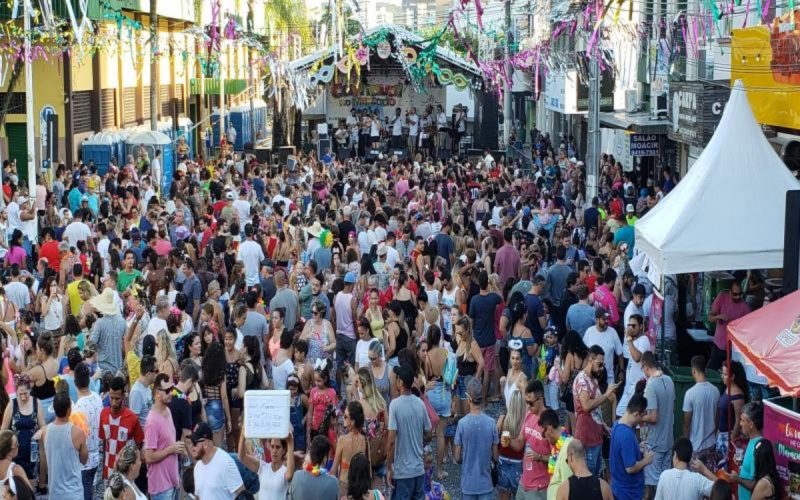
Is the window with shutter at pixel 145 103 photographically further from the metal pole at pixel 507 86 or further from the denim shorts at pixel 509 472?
the denim shorts at pixel 509 472

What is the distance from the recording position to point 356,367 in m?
11.9

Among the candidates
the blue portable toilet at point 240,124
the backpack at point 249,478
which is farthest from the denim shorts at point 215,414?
the blue portable toilet at point 240,124

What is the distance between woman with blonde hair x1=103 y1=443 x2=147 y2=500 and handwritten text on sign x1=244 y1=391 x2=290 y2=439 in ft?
2.56

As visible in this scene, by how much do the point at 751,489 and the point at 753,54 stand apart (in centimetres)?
1034

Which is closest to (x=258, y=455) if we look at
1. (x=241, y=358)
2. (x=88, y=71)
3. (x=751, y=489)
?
(x=241, y=358)

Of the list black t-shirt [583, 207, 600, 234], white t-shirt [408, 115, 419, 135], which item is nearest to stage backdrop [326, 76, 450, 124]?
white t-shirt [408, 115, 419, 135]

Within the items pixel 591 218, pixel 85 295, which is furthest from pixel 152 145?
pixel 85 295

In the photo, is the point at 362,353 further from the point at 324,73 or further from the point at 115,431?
the point at 324,73

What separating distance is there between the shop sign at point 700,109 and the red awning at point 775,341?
9.91 meters

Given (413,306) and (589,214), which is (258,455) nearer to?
(413,306)

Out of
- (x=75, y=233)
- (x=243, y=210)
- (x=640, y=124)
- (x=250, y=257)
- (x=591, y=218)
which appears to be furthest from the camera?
(x=640, y=124)

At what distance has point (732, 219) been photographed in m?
12.4

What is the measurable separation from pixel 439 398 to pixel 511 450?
162 centimetres

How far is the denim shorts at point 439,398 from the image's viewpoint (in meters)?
11.1
